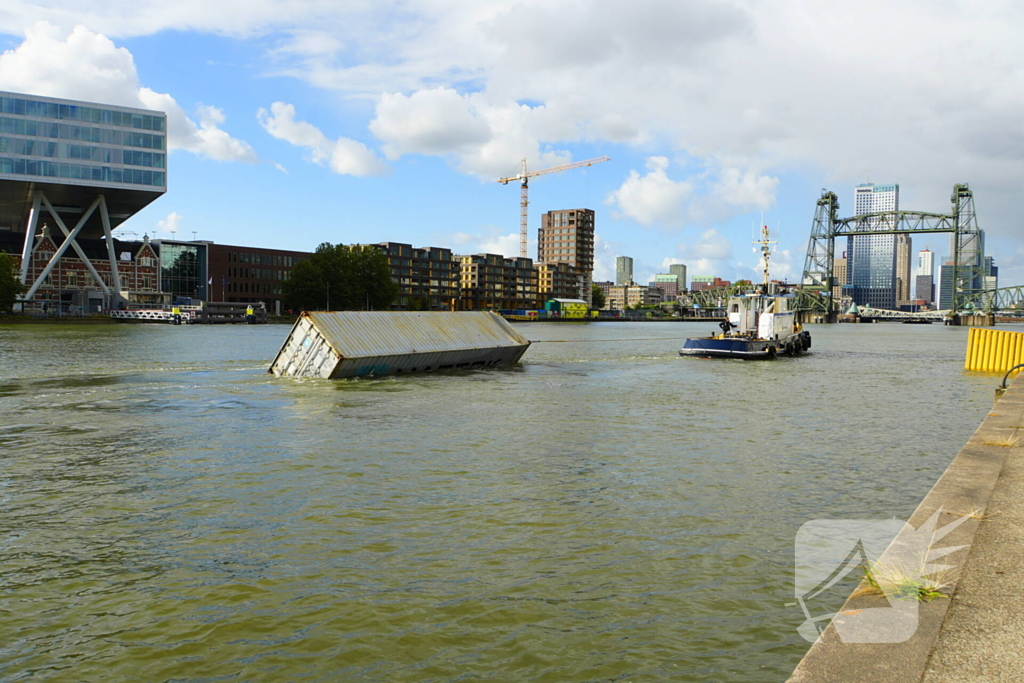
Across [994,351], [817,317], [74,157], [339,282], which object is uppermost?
[74,157]

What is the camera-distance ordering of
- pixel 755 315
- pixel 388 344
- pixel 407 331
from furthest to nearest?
pixel 755 315
pixel 407 331
pixel 388 344

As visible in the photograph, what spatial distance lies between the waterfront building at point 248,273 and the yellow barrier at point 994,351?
138m

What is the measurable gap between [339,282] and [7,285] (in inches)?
2208

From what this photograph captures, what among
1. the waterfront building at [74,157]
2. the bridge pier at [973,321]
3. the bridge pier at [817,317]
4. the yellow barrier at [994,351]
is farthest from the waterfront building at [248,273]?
the bridge pier at [973,321]

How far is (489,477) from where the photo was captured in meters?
13.8

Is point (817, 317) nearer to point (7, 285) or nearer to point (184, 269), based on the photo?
point (184, 269)

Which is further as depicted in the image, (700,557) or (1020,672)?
(700,557)

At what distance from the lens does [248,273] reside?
563 ft

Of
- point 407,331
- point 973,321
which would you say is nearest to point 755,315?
point 407,331

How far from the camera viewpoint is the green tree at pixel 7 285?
97000 mm

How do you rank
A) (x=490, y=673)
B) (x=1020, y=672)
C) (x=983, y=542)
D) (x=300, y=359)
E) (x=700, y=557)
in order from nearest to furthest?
1. (x=1020, y=672)
2. (x=490, y=673)
3. (x=983, y=542)
4. (x=700, y=557)
5. (x=300, y=359)

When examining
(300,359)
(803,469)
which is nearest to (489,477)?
(803,469)

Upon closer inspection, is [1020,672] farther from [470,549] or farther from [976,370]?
[976,370]

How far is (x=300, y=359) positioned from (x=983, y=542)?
99.3 ft
